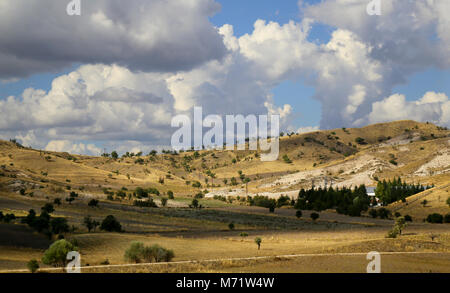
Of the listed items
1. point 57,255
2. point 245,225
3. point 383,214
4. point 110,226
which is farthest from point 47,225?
point 383,214

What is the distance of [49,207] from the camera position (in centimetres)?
7481

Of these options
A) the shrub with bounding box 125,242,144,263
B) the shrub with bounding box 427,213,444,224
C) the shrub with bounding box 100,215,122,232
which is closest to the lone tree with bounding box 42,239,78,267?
the shrub with bounding box 125,242,144,263

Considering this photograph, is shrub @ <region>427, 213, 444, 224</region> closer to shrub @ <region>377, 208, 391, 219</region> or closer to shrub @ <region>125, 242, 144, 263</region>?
shrub @ <region>377, 208, 391, 219</region>

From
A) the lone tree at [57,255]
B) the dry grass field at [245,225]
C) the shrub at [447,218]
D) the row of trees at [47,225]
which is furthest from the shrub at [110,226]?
the shrub at [447,218]

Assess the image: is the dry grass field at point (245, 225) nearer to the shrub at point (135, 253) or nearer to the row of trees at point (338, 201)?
the shrub at point (135, 253)

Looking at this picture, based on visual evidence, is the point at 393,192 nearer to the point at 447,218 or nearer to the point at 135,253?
the point at 447,218

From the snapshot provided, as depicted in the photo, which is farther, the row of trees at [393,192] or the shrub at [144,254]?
the row of trees at [393,192]

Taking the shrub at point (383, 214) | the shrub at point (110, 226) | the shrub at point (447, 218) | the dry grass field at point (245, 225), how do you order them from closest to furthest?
1. the dry grass field at point (245, 225)
2. the shrub at point (110, 226)
3. the shrub at point (447, 218)
4. the shrub at point (383, 214)

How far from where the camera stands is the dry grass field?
34844 mm

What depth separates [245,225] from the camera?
266 ft

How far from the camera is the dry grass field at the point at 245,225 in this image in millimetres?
34844

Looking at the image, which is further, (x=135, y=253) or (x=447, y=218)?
(x=447, y=218)
